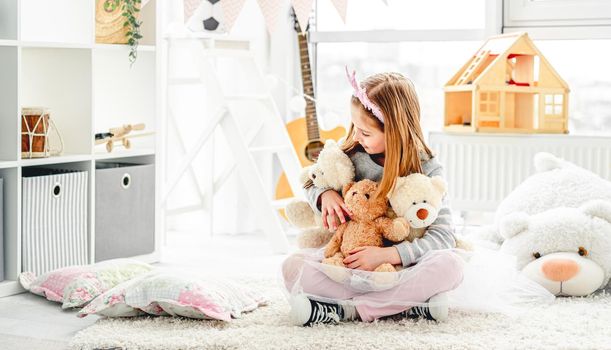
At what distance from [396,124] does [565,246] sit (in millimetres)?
668

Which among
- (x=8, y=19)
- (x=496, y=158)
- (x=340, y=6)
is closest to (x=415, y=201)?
(x=340, y=6)

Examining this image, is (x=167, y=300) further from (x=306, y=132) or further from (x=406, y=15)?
(x=406, y=15)

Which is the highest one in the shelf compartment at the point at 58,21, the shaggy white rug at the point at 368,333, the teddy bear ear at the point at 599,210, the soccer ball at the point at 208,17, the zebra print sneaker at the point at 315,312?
the soccer ball at the point at 208,17

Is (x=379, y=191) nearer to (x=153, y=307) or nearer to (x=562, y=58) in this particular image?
(x=153, y=307)

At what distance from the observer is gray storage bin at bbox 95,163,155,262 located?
121 inches

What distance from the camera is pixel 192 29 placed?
12.2ft

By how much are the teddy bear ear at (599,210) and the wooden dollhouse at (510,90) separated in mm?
905

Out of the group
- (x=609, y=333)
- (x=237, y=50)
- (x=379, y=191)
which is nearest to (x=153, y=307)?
(x=379, y=191)

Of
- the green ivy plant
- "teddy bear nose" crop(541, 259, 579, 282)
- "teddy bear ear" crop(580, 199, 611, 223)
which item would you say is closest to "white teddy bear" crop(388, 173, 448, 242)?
"teddy bear nose" crop(541, 259, 579, 282)

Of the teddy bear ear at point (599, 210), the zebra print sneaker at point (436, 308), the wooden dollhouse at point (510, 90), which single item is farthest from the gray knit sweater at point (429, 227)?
the wooden dollhouse at point (510, 90)

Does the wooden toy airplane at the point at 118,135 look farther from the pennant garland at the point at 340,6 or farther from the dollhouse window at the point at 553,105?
the dollhouse window at the point at 553,105

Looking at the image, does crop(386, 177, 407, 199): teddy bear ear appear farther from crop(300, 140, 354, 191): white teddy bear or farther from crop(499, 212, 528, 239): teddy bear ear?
crop(499, 212, 528, 239): teddy bear ear

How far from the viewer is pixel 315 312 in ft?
7.29

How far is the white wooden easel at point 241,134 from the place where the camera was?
→ 11.3ft
